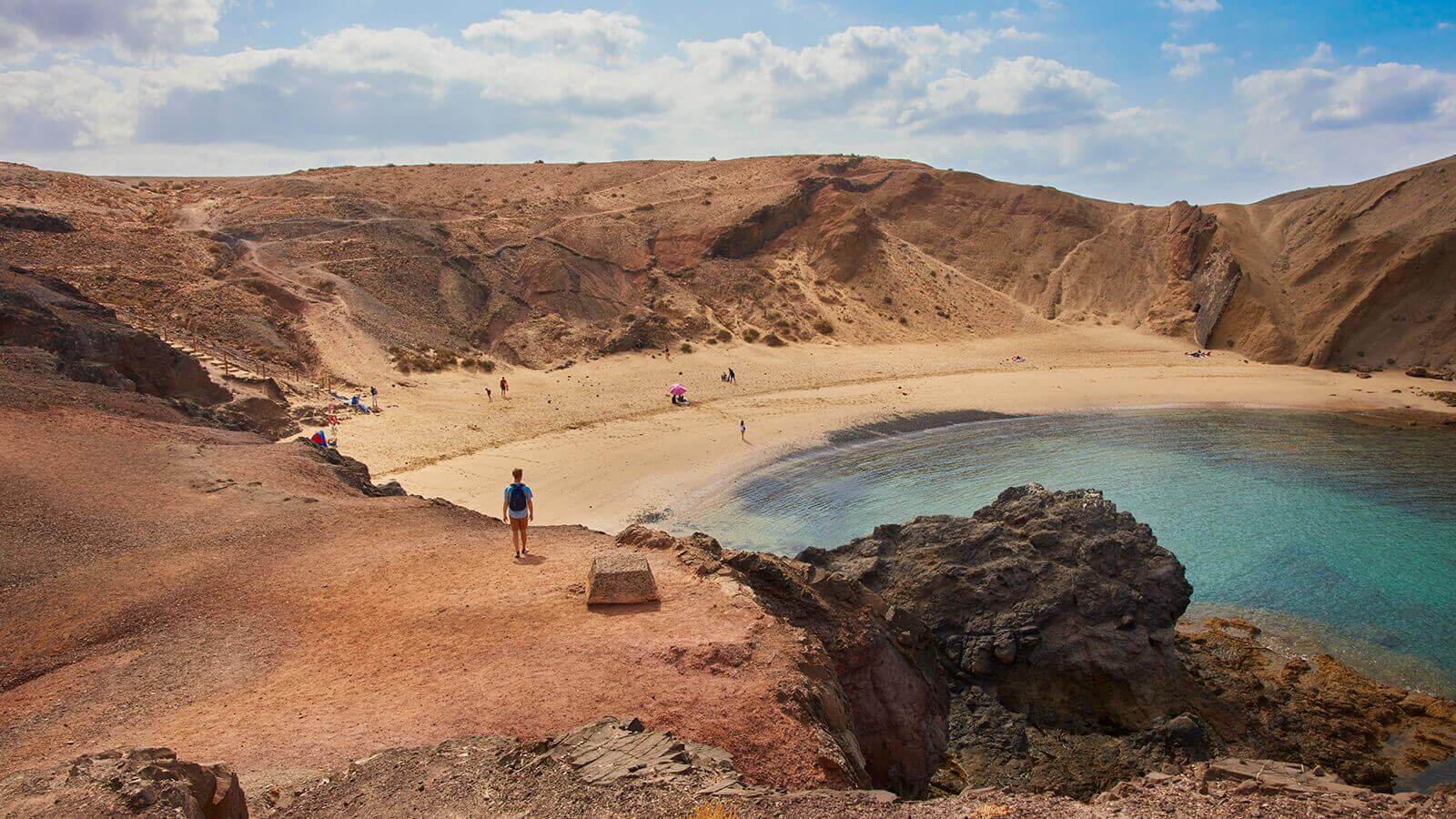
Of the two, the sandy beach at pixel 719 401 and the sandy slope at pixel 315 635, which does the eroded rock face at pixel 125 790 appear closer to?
the sandy slope at pixel 315 635

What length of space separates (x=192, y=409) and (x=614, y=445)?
11741mm

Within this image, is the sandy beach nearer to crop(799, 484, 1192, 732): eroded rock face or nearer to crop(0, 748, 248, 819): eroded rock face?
crop(799, 484, 1192, 732): eroded rock face

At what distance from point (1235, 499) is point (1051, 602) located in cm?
1321

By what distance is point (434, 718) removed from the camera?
25.6 ft

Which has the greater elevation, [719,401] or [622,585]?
[622,585]

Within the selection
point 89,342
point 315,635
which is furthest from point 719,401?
point 315,635

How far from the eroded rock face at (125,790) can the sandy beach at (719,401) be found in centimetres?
1516

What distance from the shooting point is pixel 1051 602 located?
43.8 feet

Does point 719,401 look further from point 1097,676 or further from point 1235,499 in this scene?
point 1097,676

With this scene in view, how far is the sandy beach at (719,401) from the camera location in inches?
962

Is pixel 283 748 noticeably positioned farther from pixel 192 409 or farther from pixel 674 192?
pixel 674 192

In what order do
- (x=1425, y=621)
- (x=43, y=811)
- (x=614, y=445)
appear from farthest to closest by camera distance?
1. (x=614, y=445)
2. (x=1425, y=621)
3. (x=43, y=811)

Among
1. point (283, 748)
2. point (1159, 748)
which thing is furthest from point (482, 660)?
point (1159, 748)

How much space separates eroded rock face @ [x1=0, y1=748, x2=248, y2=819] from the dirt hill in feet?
93.2
